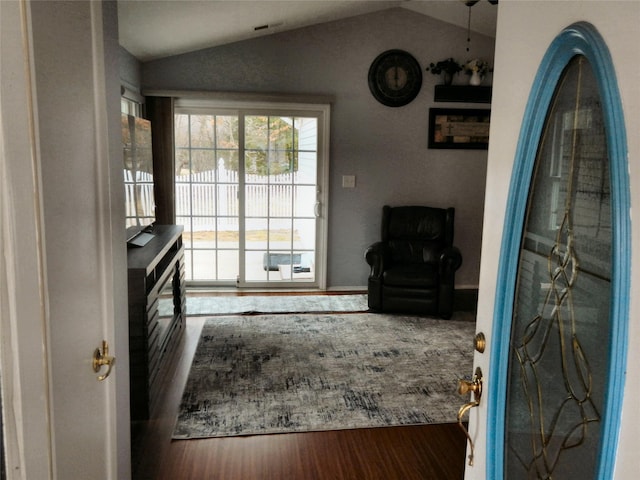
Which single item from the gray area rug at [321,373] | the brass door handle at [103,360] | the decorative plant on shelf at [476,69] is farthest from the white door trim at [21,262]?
the decorative plant on shelf at [476,69]

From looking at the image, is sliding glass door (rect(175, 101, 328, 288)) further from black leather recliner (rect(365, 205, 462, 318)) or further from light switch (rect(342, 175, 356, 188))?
black leather recliner (rect(365, 205, 462, 318))

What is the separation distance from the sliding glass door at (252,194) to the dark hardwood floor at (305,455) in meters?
2.88

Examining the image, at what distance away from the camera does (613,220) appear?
721 mm

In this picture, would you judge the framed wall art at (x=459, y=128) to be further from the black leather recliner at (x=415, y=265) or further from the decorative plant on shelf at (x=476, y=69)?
the black leather recliner at (x=415, y=265)

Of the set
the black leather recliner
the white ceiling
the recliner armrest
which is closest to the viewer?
the white ceiling

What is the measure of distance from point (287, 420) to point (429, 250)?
2772 mm

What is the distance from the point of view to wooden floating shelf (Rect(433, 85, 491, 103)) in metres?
5.45

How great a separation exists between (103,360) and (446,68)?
15.9 ft

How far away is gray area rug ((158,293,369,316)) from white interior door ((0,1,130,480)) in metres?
3.28

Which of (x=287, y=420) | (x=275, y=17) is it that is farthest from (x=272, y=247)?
(x=287, y=420)

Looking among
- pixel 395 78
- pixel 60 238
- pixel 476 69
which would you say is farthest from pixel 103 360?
pixel 476 69

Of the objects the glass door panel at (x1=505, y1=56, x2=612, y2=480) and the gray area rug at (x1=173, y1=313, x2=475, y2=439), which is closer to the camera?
the glass door panel at (x1=505, y1=56, x2=612, y2=480)

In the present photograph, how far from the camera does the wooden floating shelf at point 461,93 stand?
5.45 m

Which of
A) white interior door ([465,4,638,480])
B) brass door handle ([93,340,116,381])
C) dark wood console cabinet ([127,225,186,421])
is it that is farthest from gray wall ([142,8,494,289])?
white interior door ([465,4,638,480])
